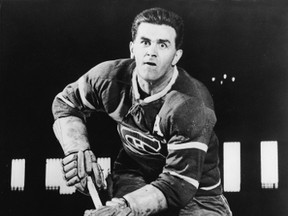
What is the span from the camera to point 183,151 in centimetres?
137

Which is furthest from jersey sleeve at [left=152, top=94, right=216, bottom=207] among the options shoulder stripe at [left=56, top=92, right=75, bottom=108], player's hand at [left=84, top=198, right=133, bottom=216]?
shoulder stripe at [left=56, top=92, right=75, bottom=108]

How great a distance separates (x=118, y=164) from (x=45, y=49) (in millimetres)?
488

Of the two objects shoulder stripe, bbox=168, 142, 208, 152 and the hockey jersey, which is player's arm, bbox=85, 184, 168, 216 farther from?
shoulder stripe, bbox=168, 142, 208, 152

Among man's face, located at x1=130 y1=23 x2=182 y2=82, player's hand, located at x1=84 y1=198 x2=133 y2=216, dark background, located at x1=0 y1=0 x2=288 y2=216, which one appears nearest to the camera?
player's hand, located at x1=84 y1=198 x2=133 y2=216

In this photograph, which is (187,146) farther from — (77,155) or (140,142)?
(77,155)

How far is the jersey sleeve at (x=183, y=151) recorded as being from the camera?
136cm

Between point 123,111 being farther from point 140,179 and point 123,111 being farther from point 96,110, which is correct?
point 140,179

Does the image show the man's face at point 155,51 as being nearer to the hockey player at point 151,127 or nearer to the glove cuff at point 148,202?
the hockey player at point 151,127

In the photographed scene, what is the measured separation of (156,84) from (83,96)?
256 millimetres

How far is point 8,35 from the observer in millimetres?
1588

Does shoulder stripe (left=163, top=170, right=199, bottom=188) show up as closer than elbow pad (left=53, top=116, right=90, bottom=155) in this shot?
Yes

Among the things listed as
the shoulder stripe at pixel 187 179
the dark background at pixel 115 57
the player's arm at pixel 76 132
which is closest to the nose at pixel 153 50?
the dark background at pixel 115 57

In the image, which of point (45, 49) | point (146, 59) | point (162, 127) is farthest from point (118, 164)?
point (45, 49)

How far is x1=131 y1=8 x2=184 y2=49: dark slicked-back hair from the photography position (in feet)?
4.84
